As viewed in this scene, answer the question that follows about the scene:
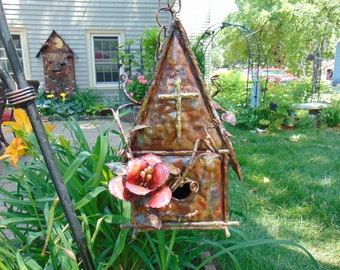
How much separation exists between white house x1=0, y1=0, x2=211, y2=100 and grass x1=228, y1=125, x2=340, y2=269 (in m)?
5.24

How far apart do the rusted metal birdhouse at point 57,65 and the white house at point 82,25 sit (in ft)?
0.69

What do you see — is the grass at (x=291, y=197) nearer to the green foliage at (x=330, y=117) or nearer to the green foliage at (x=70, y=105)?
the green foliage at (x=330, y=117)

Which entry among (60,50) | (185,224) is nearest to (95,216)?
(185,224)

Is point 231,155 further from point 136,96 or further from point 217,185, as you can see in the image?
point 136,96

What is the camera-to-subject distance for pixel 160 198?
76cm

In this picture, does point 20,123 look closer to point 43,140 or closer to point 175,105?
point 43,140

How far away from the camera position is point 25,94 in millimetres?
865

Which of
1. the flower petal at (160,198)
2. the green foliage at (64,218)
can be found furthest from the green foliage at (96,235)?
the flower petal at (160,198)

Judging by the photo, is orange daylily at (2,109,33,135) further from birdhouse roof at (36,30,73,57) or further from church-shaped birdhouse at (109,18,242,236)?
birdhouse roof at (36,30,73,57)

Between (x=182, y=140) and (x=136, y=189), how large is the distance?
0.67ft

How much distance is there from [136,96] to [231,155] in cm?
565

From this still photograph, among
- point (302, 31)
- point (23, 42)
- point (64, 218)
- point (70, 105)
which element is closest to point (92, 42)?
point (23, 42)

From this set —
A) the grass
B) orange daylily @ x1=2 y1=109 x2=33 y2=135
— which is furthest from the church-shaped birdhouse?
the grass

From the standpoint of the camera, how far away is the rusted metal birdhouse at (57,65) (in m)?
7.79
